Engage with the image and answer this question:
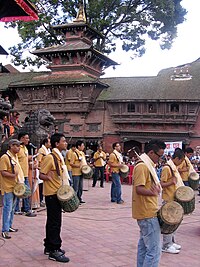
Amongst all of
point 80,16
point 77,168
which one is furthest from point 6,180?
point 80,16

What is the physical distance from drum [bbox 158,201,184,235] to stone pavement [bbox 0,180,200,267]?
4.10 feet

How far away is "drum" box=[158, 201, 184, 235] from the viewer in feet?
15.4

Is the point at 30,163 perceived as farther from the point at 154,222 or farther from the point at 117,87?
the point at 117,87

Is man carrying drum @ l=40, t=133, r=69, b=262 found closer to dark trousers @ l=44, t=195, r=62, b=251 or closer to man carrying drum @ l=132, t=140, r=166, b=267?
dark trousers @ l=44, t=195, r=62, b=251

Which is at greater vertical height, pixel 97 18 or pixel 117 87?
pixel 97 18

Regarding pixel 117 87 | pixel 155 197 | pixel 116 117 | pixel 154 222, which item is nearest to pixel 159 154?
pixel 155 197

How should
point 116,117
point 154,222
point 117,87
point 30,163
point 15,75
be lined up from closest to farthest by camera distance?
1. point 154,222
2. point 30,163
3. point 116,117
4. point 117,87
5. point 15,75

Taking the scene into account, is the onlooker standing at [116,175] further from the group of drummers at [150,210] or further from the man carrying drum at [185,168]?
the group of drummers at [150,210]

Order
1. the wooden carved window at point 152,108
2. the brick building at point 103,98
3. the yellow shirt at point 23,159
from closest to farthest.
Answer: the yellow shirt at point 23,159, the brick building at point 103,98, the wooden carved window at point 152,108

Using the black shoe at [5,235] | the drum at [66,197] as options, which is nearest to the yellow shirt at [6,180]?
the black shoe at [5,235]

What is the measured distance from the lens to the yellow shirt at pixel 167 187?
6.55 m

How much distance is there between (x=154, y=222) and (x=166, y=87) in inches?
964

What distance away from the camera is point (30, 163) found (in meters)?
10.1

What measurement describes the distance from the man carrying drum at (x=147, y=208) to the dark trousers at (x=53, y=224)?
1.67 metres
